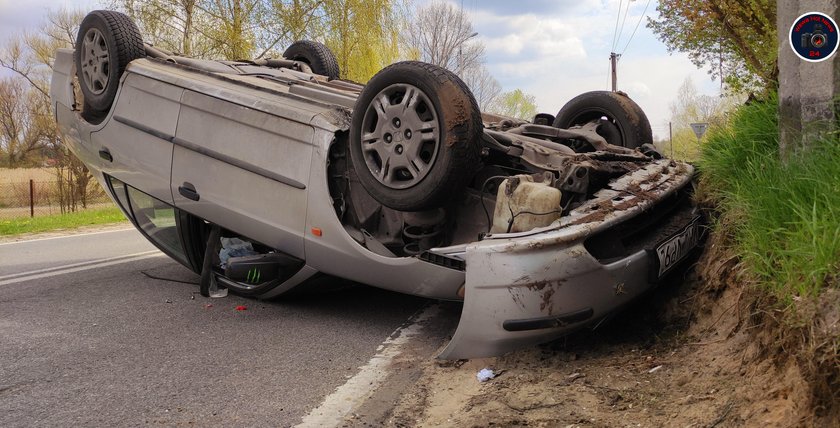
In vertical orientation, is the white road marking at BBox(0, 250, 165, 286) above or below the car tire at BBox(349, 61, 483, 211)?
below

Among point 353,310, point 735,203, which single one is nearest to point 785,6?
point 735,203

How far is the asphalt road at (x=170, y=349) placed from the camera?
10.6ft

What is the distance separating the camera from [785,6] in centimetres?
345

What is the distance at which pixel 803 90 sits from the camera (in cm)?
342

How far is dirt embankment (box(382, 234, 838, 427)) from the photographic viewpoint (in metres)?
2.46

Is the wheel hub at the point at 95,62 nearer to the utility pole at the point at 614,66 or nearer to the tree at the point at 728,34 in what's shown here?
the tree at the point at 728,34

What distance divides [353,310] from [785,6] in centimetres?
346

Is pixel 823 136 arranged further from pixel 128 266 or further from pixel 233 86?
pixel 128 266

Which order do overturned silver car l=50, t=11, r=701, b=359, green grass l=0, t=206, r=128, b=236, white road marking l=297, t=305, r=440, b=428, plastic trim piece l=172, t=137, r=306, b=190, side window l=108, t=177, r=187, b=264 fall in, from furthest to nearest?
1. green grass l=0, t=206, r=128, b=236
2. side window l=108, t=177, r=187, b=264
3. plastic trim piece l=172, t=137, r=306, b=190
4. overturned silver car l=50, t=11, r=701, b=359
5. white road marking l=297, t=305, r=440, b=428

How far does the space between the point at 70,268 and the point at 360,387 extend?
16.4 ft

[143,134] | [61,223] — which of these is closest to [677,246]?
[143,134]

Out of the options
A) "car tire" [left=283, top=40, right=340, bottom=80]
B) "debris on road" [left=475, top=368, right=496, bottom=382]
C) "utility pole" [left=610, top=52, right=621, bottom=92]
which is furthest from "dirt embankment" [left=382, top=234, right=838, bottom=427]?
"utility pole" [left=610, top=52, right=621, bottom=92]

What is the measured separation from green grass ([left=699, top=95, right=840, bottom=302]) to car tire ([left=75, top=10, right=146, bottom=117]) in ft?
15.1

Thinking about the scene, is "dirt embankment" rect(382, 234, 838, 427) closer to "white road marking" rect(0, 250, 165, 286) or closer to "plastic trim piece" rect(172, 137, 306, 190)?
"plastic trim piece" rect(172, 137, 306, 190)
